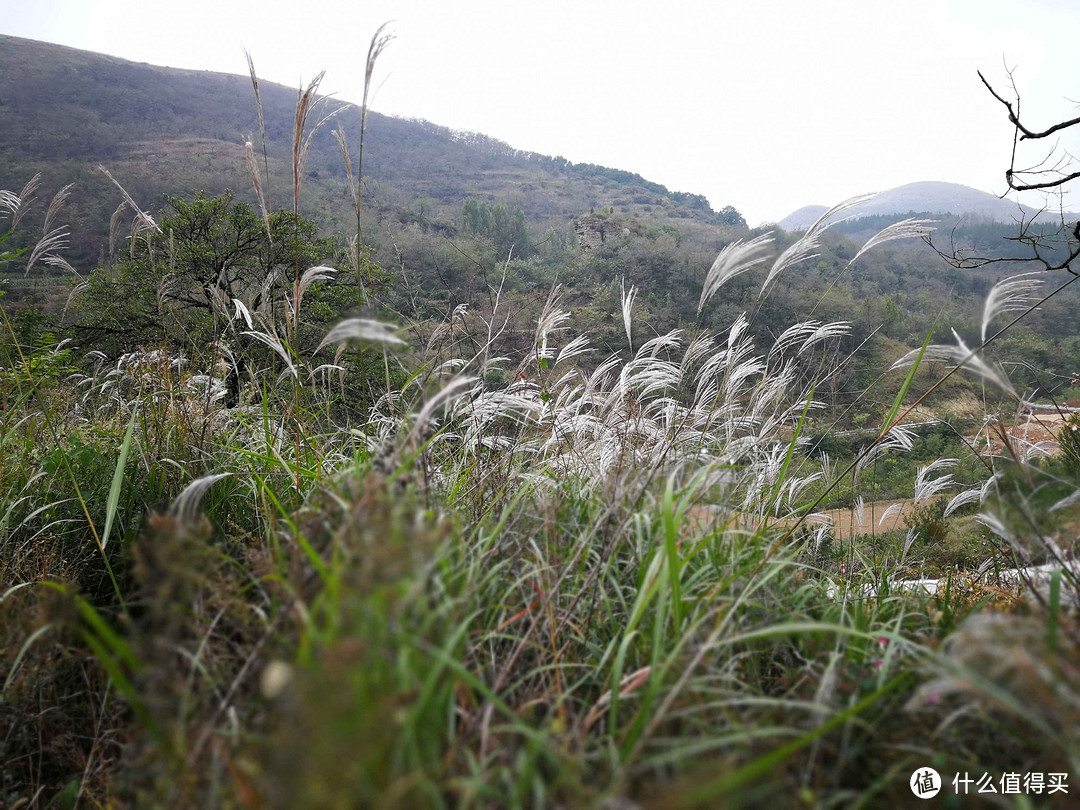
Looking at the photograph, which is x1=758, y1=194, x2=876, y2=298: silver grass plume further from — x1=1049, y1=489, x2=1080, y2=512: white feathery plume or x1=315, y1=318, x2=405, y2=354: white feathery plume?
x1=315, y1=318, x2=405, y2=354: white feathery plume

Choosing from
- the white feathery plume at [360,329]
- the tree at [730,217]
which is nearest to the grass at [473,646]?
the white feathery plume at [360,329]

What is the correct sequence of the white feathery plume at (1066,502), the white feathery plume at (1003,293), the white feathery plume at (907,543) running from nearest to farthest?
the white feathery plume at (1066,502) → the white feathery plume at (1003,293) → the white feathery plume at (907,543)

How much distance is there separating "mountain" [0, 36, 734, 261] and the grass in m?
21.5

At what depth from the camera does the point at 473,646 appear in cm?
112

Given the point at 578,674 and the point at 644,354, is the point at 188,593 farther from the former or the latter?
the point at 644,354

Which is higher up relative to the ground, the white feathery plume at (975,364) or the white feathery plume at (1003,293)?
the white feathery plume at (1003,293)

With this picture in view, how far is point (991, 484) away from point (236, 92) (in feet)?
265

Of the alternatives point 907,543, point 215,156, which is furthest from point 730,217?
point 907,543

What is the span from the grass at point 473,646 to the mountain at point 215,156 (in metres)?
21.5

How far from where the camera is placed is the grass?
687mm

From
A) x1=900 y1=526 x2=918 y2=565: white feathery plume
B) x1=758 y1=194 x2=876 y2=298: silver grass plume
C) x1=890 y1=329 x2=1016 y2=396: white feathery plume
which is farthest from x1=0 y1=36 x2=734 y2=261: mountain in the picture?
x1=890 y1=329 x2=1016 y2=396: white feathery plume

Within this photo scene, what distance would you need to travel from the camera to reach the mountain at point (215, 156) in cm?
2800

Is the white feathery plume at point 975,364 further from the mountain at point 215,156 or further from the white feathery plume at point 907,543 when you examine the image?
the mountain at point 215,156

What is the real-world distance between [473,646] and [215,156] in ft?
161
